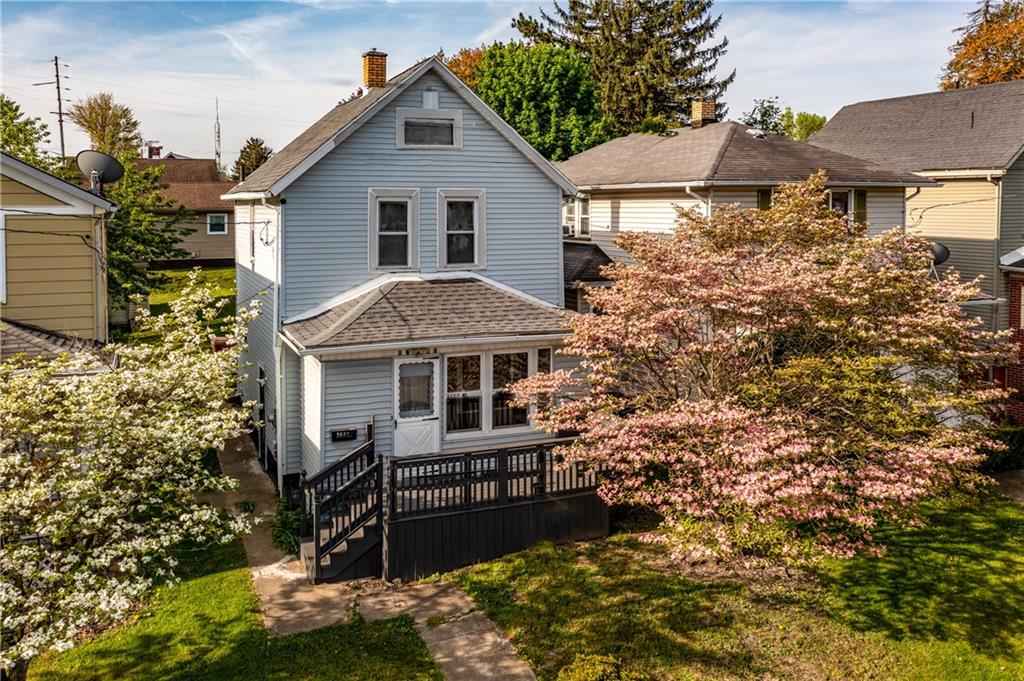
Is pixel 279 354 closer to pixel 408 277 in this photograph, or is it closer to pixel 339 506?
pixel 408 277

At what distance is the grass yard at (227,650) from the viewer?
9500 millimetres

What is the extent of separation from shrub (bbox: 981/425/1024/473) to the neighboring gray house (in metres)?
10.3

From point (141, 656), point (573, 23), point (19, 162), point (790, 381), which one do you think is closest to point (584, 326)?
point (790, 381)

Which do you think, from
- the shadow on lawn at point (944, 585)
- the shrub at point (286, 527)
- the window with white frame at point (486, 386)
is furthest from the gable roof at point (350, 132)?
the shadow on lawn at point (944, 585)

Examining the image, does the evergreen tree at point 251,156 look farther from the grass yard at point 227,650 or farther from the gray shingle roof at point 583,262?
the grass yard at point 227,650

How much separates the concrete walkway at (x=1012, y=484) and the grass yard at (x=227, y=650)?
42.1 ft

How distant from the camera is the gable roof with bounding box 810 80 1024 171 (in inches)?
973

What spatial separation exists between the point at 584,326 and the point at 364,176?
595cm

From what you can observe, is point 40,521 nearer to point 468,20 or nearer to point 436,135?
point 436,135

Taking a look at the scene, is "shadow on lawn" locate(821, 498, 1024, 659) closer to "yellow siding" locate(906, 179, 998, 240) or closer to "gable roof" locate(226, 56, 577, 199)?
"gable roof" locate(226, 56, 577, 199)

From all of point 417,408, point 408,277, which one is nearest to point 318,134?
point 408,277

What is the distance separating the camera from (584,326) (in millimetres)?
12641

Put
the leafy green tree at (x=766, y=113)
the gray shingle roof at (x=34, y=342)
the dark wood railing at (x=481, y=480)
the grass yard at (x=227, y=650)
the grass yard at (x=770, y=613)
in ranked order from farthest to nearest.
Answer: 1. the leafy green tree at (x=766, y=113)
2. the gray shingle roof at (x=34, y=342)
3. the dark wood railing at (x=481, y=480)
4. the grass yard at (x=770, y=613)
5. the grass yard at (x=227, y=650)

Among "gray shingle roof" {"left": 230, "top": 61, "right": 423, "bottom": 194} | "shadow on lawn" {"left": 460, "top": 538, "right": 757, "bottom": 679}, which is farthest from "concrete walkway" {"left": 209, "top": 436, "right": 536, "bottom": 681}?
"gray shingle roof" {"left": 230, "top": 61, "right": 423, "bottom": 194}
